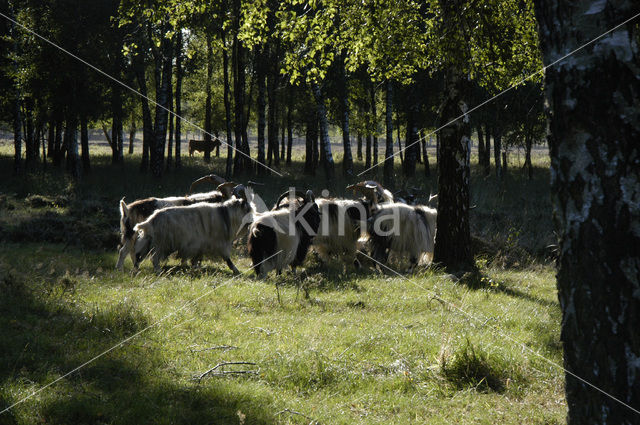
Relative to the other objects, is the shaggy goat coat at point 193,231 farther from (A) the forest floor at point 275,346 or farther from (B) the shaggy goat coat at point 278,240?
(B) the shaggy goat coat at point 278,240

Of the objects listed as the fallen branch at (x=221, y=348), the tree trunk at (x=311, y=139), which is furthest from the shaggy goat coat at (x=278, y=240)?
the tree trunk at (x=311, y=139)

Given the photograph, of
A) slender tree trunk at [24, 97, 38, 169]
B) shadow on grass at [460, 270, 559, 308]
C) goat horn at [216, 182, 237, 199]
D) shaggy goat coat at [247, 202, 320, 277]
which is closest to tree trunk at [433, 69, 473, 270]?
shadow on grass at [460, 270, 559, 308]

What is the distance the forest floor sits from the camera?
4551mm

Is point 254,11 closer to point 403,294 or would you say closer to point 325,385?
point 403,294

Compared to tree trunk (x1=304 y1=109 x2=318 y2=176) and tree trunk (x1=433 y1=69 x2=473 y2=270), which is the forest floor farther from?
tree trunk (x1=304 y1=109 x2=318 y2=176)

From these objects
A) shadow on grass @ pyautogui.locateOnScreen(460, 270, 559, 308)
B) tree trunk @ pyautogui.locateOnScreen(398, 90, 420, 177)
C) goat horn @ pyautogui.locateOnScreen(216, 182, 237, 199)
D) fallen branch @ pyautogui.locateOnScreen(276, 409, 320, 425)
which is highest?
tree trunk @ pyautogui.locateOnScreen(398, 90, 420, 177)

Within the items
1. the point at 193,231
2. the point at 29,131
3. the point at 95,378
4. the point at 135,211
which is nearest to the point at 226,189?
the point at 135,211

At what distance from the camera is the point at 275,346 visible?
5.98m

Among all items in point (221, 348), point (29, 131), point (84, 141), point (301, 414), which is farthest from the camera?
point (29, 131)

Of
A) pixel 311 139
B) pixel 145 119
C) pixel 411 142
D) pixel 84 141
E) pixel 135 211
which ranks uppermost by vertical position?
pixel 145 119

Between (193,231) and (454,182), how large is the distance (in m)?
5.10

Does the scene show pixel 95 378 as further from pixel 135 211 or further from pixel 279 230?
pixel 135 211

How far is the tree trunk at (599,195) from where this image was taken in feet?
9.36

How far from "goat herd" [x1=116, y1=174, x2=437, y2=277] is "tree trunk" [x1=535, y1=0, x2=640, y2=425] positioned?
25.4ft
